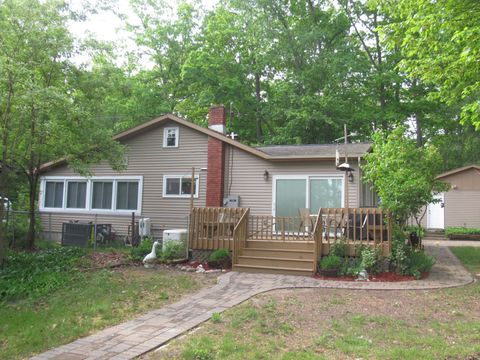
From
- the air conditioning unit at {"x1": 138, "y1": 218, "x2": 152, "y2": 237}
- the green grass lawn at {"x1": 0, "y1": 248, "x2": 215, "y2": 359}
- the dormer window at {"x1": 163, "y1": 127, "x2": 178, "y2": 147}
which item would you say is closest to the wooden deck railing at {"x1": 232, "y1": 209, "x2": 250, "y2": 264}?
the green grass lawn at {"x1": 0, "y1": 248, "x2": 215, "y2": 359}

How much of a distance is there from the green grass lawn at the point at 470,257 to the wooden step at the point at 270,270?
4.21m

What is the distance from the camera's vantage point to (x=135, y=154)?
1462cm

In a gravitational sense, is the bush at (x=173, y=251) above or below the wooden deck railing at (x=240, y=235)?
below

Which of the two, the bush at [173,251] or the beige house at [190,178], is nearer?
the bush at [173,251]

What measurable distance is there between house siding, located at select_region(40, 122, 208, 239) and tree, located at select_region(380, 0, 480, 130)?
693 cm

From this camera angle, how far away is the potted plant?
871 centimetres

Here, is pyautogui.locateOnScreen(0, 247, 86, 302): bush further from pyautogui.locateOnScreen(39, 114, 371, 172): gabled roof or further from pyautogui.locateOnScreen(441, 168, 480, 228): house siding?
pyautogui.locateOnScreen(441, 168, 480, 228): house siding

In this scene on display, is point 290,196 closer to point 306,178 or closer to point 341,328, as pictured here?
point 306,178

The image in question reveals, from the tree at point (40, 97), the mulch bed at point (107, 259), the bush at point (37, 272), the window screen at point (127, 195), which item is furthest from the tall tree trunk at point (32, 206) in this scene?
the window screen at point (127, 195)

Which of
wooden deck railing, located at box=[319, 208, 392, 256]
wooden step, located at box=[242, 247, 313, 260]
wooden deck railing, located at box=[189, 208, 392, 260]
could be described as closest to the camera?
wooden deck railing, located at box=[319, 208, 392, 256]

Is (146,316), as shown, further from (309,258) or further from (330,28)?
(330,28)

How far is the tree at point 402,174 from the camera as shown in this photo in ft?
30.2

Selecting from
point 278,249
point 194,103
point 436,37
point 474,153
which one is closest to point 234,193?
Answer: point 278,249

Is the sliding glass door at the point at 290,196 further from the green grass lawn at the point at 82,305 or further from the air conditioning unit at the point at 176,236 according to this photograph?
the green grass lawn at the point at 82,305
